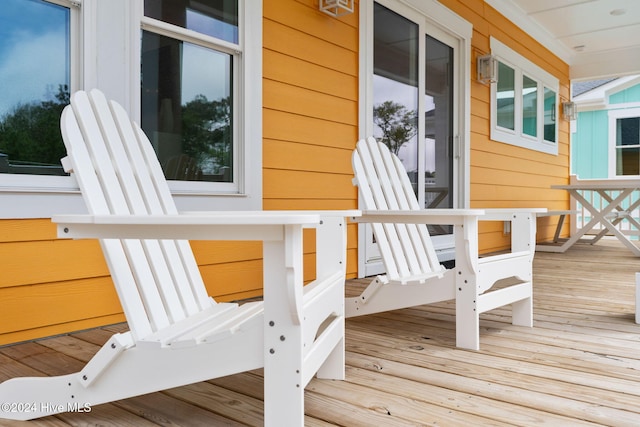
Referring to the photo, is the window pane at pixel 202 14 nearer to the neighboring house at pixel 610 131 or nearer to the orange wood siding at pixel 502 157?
the orange wood siding at pixel 502 157

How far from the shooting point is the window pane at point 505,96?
5758 mm

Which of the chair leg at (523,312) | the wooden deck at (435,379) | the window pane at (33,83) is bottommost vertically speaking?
the wooden deck at (435,379)

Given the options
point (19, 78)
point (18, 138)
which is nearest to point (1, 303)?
point (18, 138)

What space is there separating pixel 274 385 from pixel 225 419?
1.03 feet

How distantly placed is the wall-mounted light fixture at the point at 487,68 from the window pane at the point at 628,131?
284 inches

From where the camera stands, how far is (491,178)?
18.5 ft

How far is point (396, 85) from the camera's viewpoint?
4.20 m

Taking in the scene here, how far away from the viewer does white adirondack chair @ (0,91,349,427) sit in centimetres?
115

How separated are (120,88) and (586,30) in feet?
20.3

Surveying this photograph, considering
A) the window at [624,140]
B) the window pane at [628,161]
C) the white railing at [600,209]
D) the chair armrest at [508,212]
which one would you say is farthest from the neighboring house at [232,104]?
the window at [624,140]

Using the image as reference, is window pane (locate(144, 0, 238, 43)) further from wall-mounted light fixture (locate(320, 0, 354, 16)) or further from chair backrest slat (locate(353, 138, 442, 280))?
chair backrest slat (locate(353, 138, 442, 280))

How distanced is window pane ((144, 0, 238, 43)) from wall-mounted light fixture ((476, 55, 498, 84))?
3.15m

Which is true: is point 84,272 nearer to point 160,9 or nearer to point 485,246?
point 160,9

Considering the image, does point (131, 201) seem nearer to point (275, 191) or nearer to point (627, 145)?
point (275, 191)
